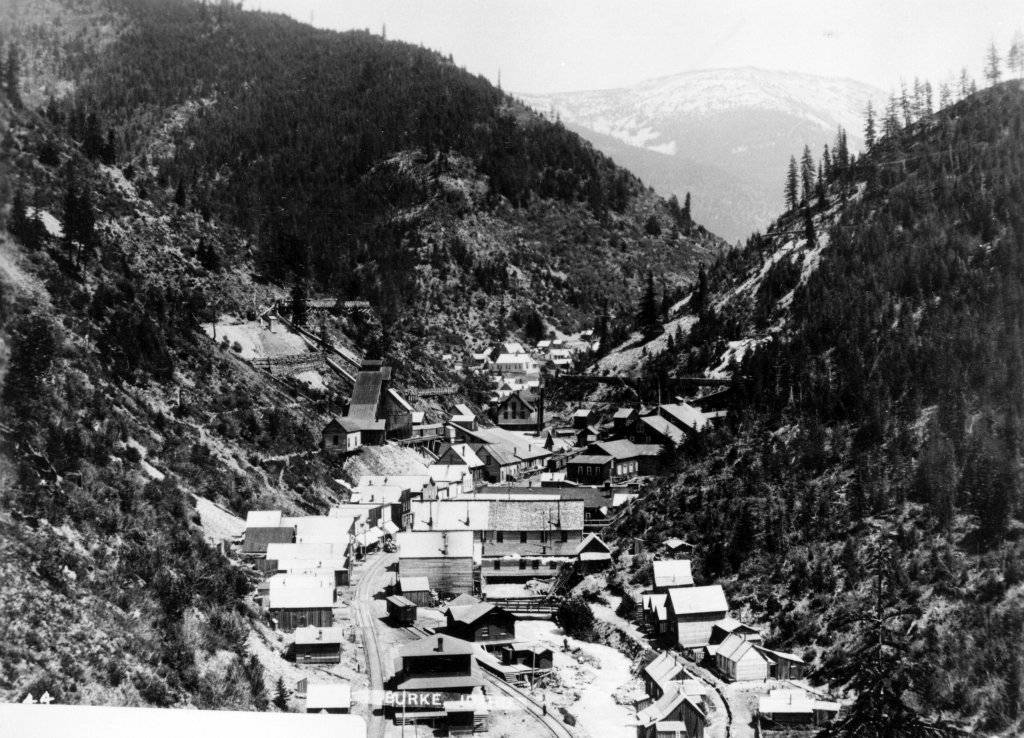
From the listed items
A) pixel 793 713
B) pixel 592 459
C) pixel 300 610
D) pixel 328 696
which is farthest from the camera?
pixel 592 459

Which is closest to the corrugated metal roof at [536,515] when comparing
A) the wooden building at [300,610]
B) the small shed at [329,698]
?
the wooden building at [300,610]

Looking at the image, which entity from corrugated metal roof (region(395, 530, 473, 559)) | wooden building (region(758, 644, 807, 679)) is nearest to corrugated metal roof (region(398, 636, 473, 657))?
wooden building (region(758, 644, 807, 679))

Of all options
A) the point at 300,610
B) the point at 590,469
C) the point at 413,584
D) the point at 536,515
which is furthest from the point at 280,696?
the point at 590,469

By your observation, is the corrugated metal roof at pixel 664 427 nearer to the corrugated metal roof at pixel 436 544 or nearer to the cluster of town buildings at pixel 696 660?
the cluster of town buildings at pixel 696 660

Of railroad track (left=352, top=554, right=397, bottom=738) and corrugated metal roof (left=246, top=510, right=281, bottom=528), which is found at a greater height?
corrugated metal roof (left=246, top=510, right=281, bottom=528)

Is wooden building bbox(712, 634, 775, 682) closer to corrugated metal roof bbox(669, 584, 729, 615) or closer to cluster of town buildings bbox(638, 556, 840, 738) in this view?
cluster of town buildings bbox(638, 556, 840, 738)

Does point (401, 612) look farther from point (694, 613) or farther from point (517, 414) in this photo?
point (517, 414)
